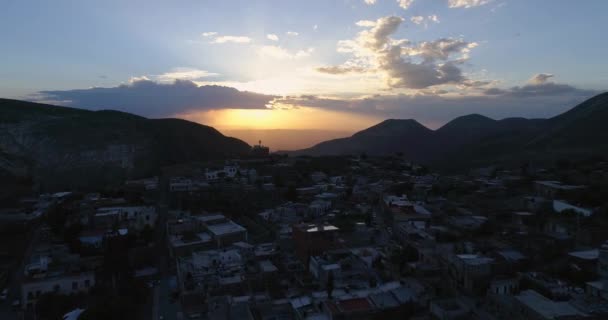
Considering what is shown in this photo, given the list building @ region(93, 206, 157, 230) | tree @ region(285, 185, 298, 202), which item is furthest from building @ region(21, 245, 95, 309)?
tree @ region(285, 185, 298, 202)

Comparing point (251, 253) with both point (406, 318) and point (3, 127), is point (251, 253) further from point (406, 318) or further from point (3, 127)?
point (3, 127)

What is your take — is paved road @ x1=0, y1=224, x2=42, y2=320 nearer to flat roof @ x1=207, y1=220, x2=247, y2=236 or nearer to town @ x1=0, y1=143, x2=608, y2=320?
town @ x1=0, y1=143, x2=608, y2=320

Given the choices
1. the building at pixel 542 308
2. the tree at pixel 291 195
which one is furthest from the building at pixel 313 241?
the tree at pixel 291 195

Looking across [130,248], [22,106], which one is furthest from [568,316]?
[22,106]

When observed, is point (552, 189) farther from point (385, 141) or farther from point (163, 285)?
point (385, 141)

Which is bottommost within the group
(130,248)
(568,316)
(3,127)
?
(130,248)

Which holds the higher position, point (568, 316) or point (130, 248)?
point (568, 316)

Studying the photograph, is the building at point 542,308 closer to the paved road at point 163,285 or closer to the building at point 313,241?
the building at point 313,241
